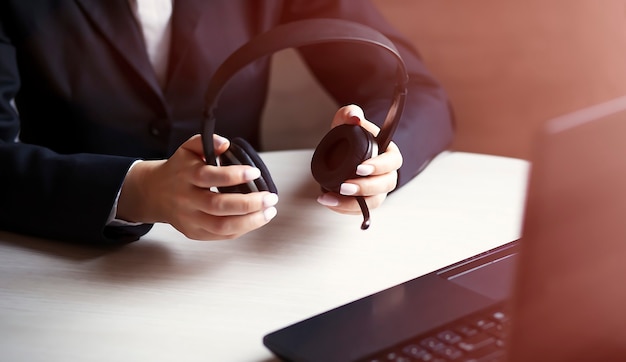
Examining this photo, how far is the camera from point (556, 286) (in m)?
0.39

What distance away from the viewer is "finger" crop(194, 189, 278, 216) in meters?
0.68

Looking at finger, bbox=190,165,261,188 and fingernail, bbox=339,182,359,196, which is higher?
finger, bbox=190,165,261,188

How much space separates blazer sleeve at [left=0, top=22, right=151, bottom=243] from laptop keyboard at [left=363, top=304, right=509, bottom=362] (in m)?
0.33

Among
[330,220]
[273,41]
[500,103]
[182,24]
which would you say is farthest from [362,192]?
[500,103]

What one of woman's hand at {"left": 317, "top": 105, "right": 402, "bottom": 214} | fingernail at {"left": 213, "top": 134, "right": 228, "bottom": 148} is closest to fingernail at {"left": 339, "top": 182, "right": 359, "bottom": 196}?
woman's hand at {"left": 317, "top": 105, "right": 402, "bottom": 214}

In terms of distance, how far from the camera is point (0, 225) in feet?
2.62

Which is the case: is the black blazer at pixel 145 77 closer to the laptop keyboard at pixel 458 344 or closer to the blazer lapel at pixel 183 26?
the blazer lapel at pixel 183 26

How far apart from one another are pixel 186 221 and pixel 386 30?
20.0 inches

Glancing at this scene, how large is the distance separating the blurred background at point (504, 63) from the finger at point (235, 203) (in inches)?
28.4

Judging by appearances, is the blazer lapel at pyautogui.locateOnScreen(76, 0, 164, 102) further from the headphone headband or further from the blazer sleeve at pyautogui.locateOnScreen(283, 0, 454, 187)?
the headphone headband

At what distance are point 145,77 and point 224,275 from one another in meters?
0.42

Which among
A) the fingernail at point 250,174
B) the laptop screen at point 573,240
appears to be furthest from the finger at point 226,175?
the laptop screen at point 573,240

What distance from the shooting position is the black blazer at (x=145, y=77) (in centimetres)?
99

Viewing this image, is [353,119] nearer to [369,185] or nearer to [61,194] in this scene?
[369,185]
